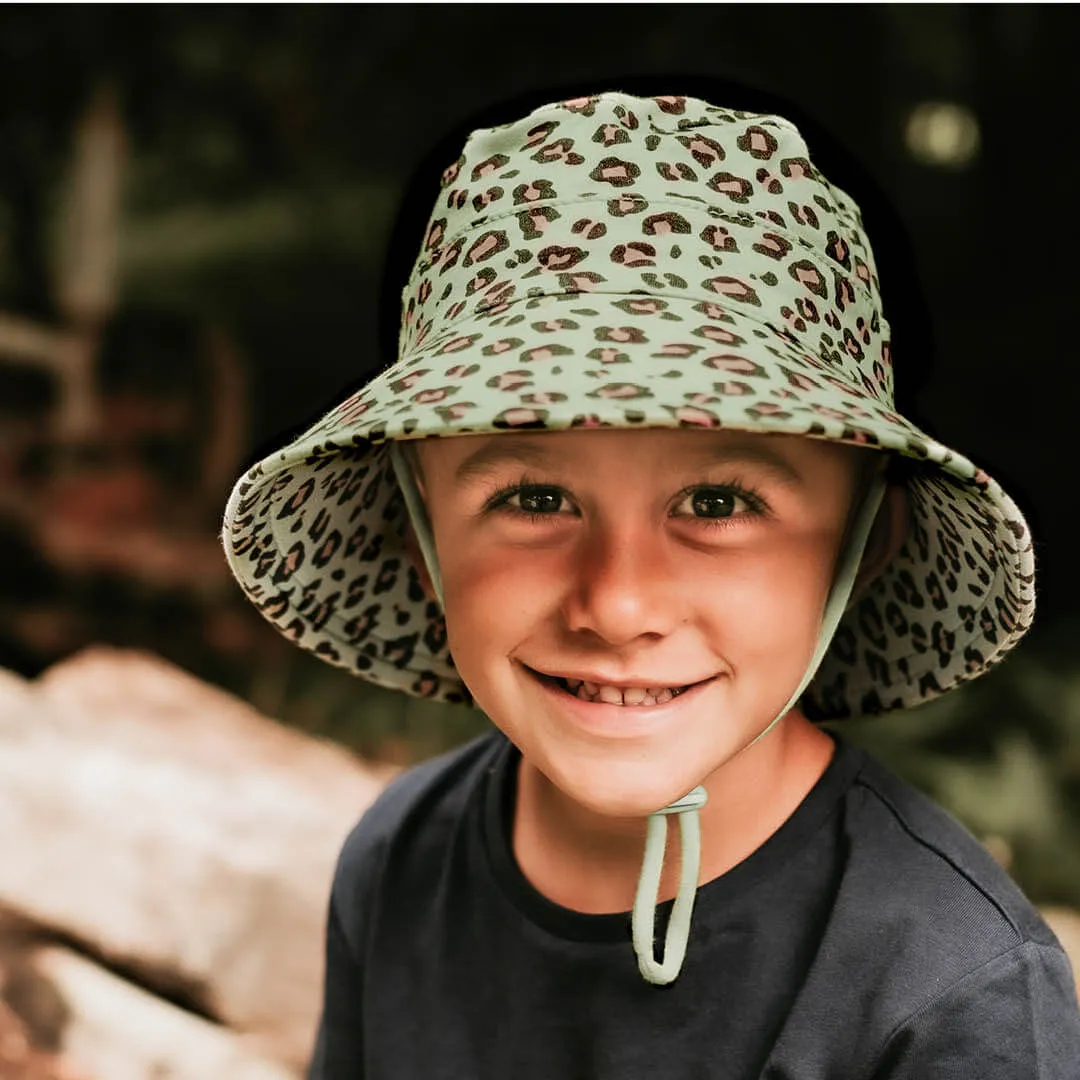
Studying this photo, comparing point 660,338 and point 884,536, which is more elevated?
point 660,338

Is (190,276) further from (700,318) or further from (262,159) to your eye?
(700,318)

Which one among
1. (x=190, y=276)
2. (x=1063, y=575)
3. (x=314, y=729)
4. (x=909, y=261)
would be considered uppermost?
(x=909, y=261)

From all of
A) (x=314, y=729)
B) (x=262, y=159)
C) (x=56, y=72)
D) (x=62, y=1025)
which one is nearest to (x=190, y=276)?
(x=262, y=159)

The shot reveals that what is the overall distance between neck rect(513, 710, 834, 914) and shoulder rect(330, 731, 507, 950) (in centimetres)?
13

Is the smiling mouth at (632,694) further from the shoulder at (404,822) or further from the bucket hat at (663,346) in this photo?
the shoulder at (404,822)

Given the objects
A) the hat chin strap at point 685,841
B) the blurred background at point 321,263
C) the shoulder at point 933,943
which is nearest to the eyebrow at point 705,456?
the hat chin strap at point 685,841

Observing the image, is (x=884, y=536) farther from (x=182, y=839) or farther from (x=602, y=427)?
(x=182, y=839)

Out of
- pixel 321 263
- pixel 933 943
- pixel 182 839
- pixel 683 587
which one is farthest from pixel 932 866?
pixel 321 263

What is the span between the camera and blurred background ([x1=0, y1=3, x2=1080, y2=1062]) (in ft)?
6.56

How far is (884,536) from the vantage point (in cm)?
110

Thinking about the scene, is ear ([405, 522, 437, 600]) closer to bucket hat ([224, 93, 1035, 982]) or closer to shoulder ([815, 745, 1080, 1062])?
bucket hat ([224, 93, 1035, 982])

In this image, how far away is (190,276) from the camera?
2.58 metres

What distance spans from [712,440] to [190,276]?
189 cm

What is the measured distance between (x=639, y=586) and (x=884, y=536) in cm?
29
